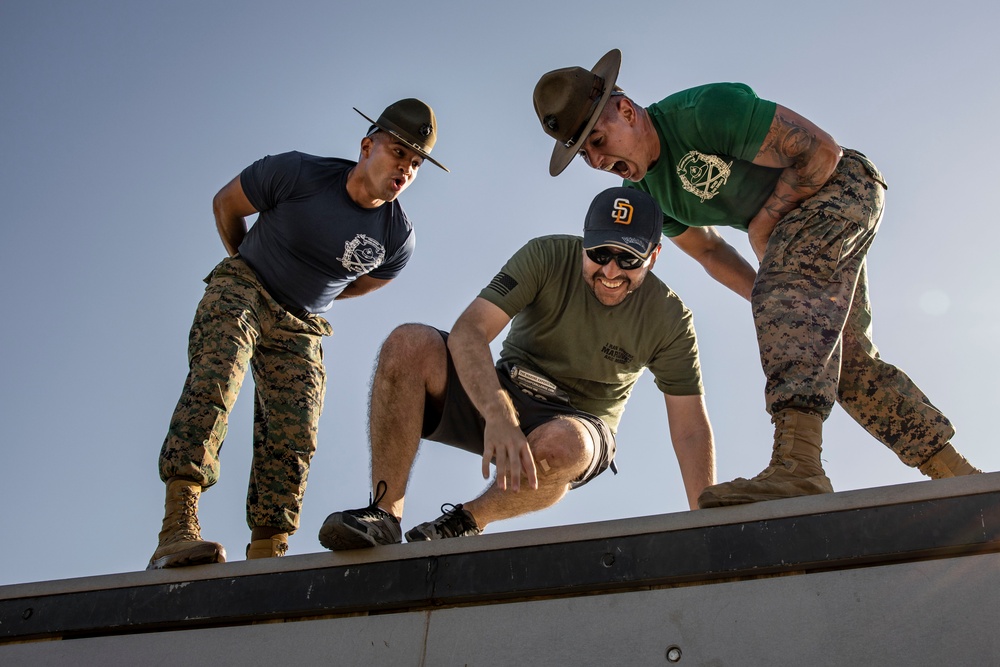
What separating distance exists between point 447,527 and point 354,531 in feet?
1.52

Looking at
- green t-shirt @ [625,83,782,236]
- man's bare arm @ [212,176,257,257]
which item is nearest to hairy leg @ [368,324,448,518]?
green t-shirt @ [625,83,782,236]

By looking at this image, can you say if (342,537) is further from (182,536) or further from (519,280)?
(519,280)

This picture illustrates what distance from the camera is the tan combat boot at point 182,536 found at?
104 inches

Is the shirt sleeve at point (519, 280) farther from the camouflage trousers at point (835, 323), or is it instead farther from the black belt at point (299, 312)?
the black belt at point (299, 312)

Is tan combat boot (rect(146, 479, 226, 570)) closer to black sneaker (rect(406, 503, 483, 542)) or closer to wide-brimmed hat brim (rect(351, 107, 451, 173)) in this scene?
black sneaker (rect(406, 503, 483, 542))

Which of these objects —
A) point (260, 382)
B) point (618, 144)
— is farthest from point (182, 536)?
point (618, 144)

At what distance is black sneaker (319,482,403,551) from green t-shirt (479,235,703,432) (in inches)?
36.8

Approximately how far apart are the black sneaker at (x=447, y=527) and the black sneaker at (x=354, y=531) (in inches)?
3.7

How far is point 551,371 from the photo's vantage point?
133 inches

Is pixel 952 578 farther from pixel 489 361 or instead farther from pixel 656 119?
pixel 656 119

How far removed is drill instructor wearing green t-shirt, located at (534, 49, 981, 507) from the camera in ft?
8.80

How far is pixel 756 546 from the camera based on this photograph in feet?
6.47

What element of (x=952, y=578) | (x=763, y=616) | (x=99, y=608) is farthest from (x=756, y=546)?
(x=99, y=608)

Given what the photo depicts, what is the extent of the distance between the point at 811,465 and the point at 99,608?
186 cm
